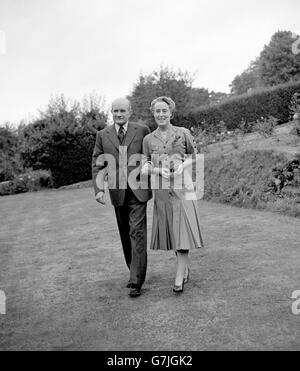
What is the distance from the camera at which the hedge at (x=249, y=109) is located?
834 inches

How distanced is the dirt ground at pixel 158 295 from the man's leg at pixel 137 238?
24 cm

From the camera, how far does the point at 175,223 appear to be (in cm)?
434

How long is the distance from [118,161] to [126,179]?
0.72 feet

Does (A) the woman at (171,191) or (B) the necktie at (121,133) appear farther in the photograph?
(B) the necktie at (121,133)

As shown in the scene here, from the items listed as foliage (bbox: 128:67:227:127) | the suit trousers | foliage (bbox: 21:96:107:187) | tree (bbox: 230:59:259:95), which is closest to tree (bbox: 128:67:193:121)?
foliage (bbox: 128:67:227:127)

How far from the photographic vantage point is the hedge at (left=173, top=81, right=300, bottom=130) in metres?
21.2

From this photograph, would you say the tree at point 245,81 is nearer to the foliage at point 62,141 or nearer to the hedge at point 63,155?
the foliage at point 62,141

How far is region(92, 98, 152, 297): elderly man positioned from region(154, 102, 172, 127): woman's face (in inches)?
10.9

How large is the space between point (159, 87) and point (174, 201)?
22.8 metres

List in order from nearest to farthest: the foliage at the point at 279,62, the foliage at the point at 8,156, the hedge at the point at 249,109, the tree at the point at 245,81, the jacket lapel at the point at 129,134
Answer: the jacket lapel at the point at 129,134
the hedge at the point at 249,109
the foliage at the point at 8,156
the foliage at the point at 279,62
the tree at the point at 245,81

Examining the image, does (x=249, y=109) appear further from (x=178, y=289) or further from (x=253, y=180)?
(x=178, y=289)

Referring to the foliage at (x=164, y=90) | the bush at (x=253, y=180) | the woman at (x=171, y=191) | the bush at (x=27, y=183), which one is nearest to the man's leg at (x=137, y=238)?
the woman at (x=171, y=191)

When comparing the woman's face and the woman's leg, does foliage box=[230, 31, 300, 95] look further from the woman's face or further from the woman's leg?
the woman's leg

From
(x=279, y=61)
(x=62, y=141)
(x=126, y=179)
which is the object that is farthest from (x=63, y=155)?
(x=279, y=61)
